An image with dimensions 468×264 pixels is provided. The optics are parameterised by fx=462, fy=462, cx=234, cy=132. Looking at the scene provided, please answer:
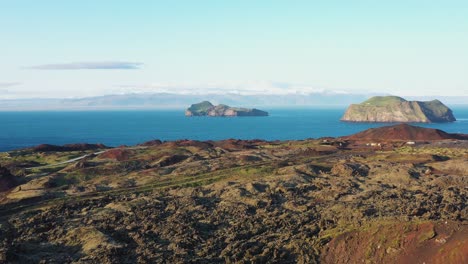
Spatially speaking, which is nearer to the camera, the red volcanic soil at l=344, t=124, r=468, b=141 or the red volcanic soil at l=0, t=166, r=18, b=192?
the red volcanic soil at l=0, t=166, r=18, b=192

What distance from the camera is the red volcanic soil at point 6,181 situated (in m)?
68.3

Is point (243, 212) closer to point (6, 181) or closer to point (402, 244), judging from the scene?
point (402, 244)

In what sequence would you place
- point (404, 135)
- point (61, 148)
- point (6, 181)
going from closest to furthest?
point (6, 181) < point (61, 148) < point (404, 135)

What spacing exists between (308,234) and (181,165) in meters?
41.7

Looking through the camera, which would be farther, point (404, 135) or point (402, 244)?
point (404, 135)

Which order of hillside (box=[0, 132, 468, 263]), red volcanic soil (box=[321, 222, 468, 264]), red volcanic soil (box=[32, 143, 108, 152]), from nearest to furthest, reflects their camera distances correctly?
red volcanic soil (box=[321, 222, 468, 264]) → hillside (box=[0, 132, 468, 263]) → red volcanic soil (box=[32, 143, 108, 152])

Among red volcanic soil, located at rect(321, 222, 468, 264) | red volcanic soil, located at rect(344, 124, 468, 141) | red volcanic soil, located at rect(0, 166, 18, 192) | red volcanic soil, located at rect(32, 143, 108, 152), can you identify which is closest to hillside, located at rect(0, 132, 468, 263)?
red volcanic soil, located at rect(321, 222, 468, 264)

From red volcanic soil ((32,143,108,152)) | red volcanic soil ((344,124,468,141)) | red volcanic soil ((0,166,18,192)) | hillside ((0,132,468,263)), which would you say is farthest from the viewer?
red volcanic soil ((344,124,468,141))

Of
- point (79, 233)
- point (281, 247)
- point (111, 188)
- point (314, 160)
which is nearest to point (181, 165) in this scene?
point (111, 188)

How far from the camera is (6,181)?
70.2m

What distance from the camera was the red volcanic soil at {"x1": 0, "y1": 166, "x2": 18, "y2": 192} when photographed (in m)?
68.3

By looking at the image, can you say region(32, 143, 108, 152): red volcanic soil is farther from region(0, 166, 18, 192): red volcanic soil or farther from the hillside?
region(0, 166, 18, 192): red volcanic soil

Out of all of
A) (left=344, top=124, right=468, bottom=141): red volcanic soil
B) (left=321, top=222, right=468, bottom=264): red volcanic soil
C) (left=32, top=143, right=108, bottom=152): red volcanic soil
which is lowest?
(left=32, top=143, right=108, bottom=152): red volcanic soil

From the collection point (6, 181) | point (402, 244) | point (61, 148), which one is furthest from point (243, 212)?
point (61, 148)
